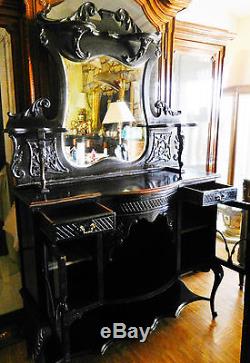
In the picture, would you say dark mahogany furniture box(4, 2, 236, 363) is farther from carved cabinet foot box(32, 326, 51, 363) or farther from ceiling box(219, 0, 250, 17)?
ceiling box(219, 0, 250, 17)

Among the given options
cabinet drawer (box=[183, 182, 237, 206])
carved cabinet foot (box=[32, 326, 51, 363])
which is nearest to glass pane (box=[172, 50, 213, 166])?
cabinet drawer (box=[183, 182, 237, 206])

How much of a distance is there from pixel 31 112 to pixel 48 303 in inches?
39.2

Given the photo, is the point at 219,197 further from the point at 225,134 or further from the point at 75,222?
the point at 225,134

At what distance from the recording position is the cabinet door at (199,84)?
97.0 inches

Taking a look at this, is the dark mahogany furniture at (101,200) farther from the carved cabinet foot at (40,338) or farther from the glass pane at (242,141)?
the glass pane at (242,141)

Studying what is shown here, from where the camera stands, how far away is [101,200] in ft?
5.15

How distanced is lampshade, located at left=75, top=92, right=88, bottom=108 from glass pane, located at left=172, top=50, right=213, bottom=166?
0.91 m

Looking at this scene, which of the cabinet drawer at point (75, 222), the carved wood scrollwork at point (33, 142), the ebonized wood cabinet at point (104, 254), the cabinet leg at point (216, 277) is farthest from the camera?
the cabinet leg at point (216, 277)

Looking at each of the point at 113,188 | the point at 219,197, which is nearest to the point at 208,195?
the point at 219,197

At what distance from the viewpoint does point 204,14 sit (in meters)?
2.76

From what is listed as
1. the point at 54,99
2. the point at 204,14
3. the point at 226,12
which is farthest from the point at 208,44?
the point at 54,99

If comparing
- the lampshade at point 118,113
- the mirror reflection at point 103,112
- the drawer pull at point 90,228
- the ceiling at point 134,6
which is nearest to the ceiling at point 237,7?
the ceiling at point 134,6

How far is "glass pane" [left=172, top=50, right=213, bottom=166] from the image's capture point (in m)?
2.50

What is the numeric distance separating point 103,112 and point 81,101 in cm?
16
